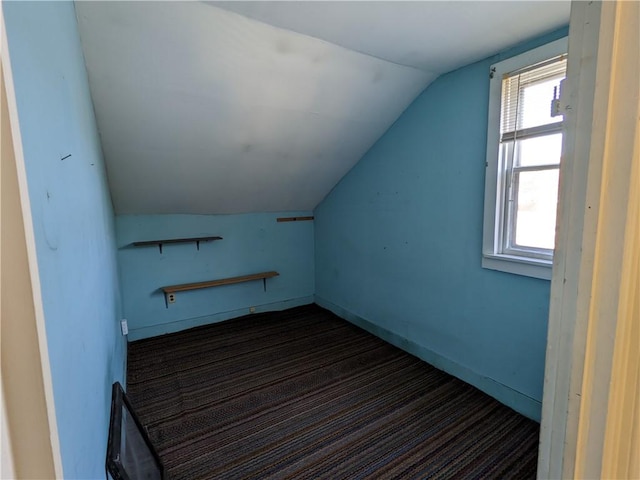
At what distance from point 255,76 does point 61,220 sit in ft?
5.44

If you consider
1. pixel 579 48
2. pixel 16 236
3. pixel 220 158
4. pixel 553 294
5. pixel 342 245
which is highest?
pixel 220 158

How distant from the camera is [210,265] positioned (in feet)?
11.9

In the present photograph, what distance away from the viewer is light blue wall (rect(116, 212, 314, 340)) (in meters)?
3.25

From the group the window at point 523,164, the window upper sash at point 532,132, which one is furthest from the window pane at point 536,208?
the window upper sash at point 532,132

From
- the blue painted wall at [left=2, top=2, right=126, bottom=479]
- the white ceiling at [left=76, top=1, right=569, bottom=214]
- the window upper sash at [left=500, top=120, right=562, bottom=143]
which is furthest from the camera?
the window upper sash at [left=500, top=120, right=562, bottom=143]

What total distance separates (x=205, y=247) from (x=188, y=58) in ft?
6.97

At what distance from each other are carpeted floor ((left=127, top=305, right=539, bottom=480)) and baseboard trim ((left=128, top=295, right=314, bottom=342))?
0.39 feet

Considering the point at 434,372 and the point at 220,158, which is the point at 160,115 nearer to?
the point at 220,158

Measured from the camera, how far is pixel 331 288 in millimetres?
3955

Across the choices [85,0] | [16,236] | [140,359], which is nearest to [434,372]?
[140,359]

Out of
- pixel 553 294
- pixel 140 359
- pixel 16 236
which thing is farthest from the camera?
pixel 140 359

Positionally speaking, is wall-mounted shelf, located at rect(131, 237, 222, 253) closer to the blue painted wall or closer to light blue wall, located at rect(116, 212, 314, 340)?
light blue wall, located at rect(116, 212, 314, 340)

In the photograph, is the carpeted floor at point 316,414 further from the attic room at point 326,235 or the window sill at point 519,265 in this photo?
the window sill at point 519,265

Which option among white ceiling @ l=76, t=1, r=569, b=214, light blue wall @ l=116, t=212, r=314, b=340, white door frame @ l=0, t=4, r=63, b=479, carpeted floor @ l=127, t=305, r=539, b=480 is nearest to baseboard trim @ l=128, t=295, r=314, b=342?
light blue wall @ l=116, t=212, r=314, b=340
